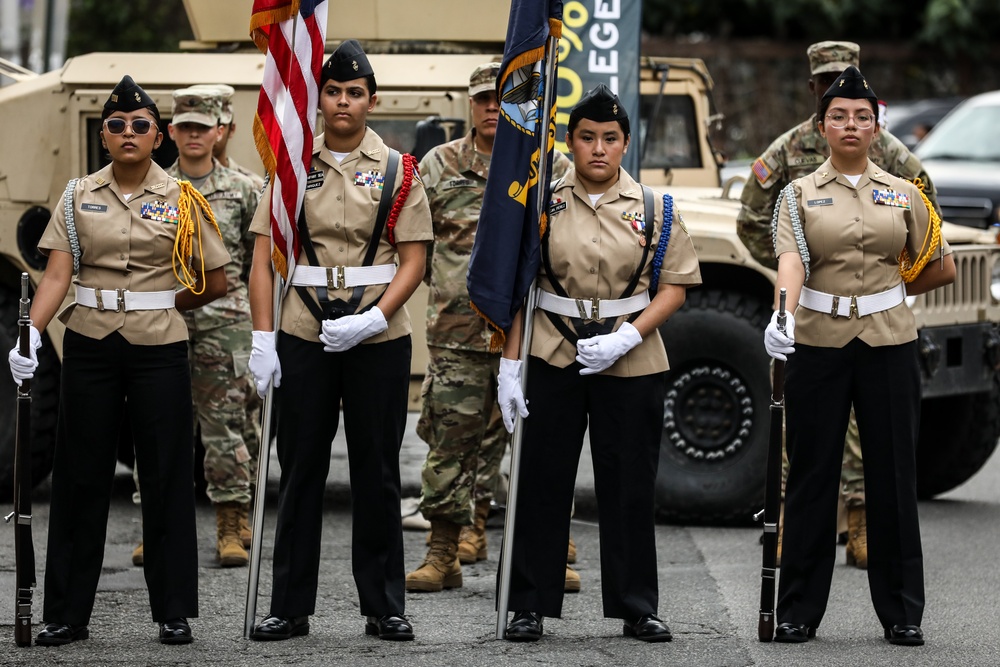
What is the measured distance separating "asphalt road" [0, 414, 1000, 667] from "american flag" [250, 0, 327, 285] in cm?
134

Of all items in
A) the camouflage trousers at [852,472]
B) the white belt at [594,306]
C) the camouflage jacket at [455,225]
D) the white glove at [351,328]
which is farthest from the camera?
the camouflage trousers at [852,472]

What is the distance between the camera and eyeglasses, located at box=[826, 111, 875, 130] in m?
6.21

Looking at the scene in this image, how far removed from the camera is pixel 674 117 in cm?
999

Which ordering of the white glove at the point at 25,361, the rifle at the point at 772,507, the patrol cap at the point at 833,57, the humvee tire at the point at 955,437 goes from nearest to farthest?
the white glove at the point at 25,361 < the rifle at the point at 772,507 < the patrol cap at the point at 833,57 < the humvee tire at the point at 955,437

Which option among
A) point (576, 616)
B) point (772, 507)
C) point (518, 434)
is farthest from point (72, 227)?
point (772, 507)

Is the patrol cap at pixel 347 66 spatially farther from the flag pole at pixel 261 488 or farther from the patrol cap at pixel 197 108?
the patrol cap at pixel 197 108

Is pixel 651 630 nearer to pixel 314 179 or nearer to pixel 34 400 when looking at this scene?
pixel 314 179

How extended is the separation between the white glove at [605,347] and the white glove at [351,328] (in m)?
0.68

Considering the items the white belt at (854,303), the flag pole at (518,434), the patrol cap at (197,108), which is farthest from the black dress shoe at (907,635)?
the patrol cap at (197,108)

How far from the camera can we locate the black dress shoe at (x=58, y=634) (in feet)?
19.8

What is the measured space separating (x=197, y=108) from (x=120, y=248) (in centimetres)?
179

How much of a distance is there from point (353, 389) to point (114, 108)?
49.1 inches

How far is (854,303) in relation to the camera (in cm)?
623

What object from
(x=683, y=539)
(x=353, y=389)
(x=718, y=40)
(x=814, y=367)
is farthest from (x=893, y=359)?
(x=718, y=40)
